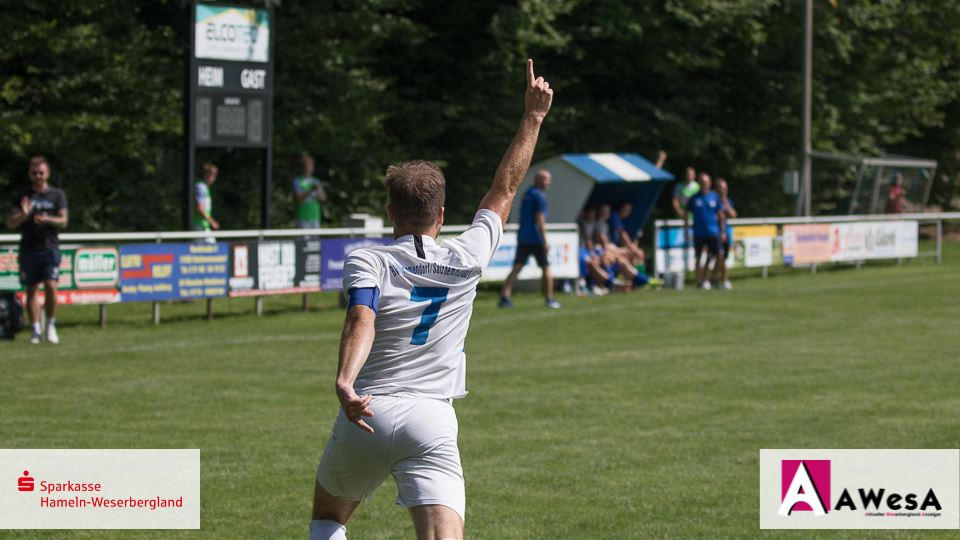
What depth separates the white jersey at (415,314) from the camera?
5160 millimetres

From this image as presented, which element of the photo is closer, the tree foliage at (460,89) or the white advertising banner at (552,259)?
the white advertising banner at (552,259)

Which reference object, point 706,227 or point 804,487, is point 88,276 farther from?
point 804,487

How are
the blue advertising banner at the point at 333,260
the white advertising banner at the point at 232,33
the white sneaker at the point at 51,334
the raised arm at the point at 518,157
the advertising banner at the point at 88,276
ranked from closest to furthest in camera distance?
the raised arm at the point at 518,157 < the white sneaker at the point at 51,334 < the advertising banner at the point at 88,276 < the blue advertising banner at the point at 333,260 < the white advertising banner at the point at 232,33

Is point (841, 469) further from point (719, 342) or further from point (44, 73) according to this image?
point (44, 73)

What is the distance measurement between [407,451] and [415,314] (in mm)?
495

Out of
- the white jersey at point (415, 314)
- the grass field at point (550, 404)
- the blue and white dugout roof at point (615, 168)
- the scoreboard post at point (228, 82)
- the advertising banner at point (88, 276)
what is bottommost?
the grass field at point (550, 404)

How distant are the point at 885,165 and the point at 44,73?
2378cm

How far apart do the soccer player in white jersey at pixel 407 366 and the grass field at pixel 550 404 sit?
2.70 metres

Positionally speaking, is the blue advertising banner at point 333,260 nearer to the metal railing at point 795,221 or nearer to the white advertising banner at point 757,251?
the metal railing at point 795,221

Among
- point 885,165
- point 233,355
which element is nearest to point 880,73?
point 885,165

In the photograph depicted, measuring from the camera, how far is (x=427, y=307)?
5.22 meters

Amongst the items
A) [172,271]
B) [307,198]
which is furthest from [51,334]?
[307,198]

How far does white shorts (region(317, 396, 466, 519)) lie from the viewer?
5082 millimetres

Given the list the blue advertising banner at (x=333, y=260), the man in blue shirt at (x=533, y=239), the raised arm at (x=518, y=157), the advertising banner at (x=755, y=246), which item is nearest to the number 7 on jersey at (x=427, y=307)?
the raised arm at (x=518, y=157)
